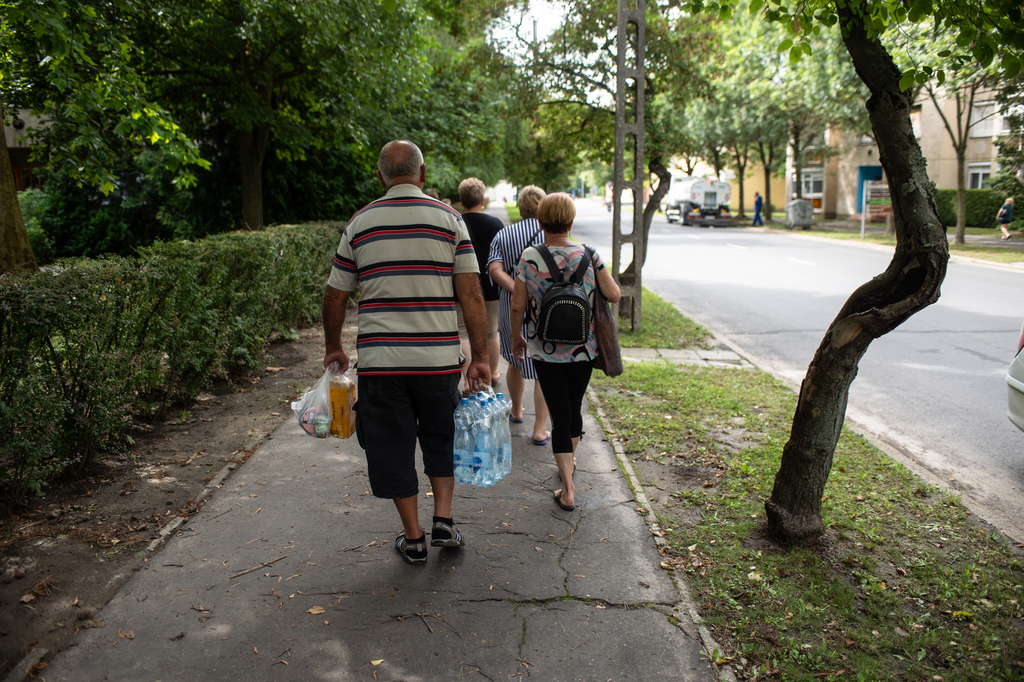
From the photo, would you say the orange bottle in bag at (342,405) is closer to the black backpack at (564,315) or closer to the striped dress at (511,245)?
the black backpack at (564,315)

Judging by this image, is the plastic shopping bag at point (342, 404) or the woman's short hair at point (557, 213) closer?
the plastic shopping bag at point (342, 404)

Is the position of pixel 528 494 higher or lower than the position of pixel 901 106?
lower

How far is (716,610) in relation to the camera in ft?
10.6

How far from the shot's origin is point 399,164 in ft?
11.1

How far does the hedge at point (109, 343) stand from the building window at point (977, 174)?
36.5m

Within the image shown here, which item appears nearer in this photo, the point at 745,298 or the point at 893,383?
the point at 893,383

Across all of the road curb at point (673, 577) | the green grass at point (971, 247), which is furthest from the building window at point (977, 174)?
the road curb at point (673, 577)

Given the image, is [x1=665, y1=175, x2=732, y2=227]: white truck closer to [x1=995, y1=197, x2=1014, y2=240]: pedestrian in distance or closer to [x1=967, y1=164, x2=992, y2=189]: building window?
[x1=967, y1=164, x2=992, y2=189]: building window

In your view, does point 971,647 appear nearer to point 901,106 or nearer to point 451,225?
point 901,106

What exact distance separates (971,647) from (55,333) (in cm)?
460

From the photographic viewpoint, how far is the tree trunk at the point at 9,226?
8.05 metres

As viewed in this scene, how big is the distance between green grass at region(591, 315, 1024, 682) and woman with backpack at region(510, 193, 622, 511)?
78 centimetres

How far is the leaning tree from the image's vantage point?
10.7 feet

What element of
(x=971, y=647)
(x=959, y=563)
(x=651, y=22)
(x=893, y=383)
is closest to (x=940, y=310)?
(x=893, y=383)
